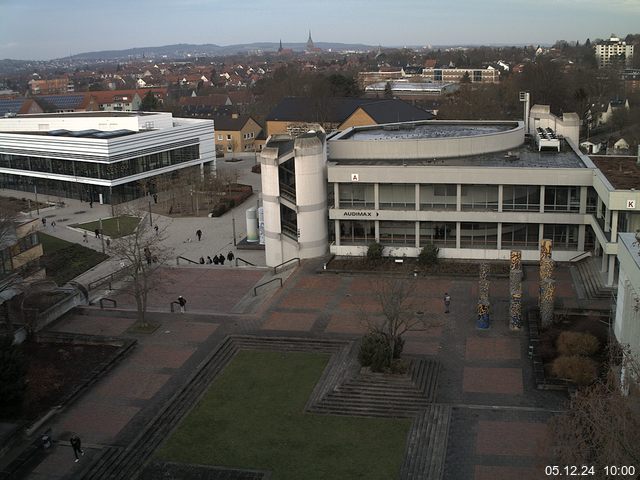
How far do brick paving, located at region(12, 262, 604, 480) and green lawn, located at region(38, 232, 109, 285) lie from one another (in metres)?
7.79

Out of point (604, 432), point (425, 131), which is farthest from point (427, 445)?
point (425, 131)

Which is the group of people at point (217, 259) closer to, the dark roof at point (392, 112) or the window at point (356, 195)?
the window at point (356, 195)

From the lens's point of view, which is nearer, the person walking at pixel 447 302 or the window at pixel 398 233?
the person walking at pixel 447 302

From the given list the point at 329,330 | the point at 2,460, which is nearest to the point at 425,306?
the point at 329,330

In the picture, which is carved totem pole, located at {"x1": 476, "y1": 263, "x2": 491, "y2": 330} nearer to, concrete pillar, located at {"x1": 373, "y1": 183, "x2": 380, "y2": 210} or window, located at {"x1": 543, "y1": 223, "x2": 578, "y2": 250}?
window, located at {"x1": 543, "y1": 223, "x2": 578, "y2": 250}

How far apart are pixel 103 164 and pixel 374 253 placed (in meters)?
34.3

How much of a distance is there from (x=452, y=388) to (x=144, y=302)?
599 inches

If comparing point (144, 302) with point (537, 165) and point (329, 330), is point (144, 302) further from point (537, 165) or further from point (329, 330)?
point (537, 165)

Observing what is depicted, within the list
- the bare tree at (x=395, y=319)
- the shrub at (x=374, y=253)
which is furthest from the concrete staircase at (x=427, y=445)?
the shrub at (x=374, y=253)

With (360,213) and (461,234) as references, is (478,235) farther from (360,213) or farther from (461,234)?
(360,213)

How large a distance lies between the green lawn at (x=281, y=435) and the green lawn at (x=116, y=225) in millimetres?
29763

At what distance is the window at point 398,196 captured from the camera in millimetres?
41938

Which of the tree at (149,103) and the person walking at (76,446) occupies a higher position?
the tree at (149,103)

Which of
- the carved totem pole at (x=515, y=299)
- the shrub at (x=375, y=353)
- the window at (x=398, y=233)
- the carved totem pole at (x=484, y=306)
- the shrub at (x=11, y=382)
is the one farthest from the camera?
the window at (x=398, y=233)
